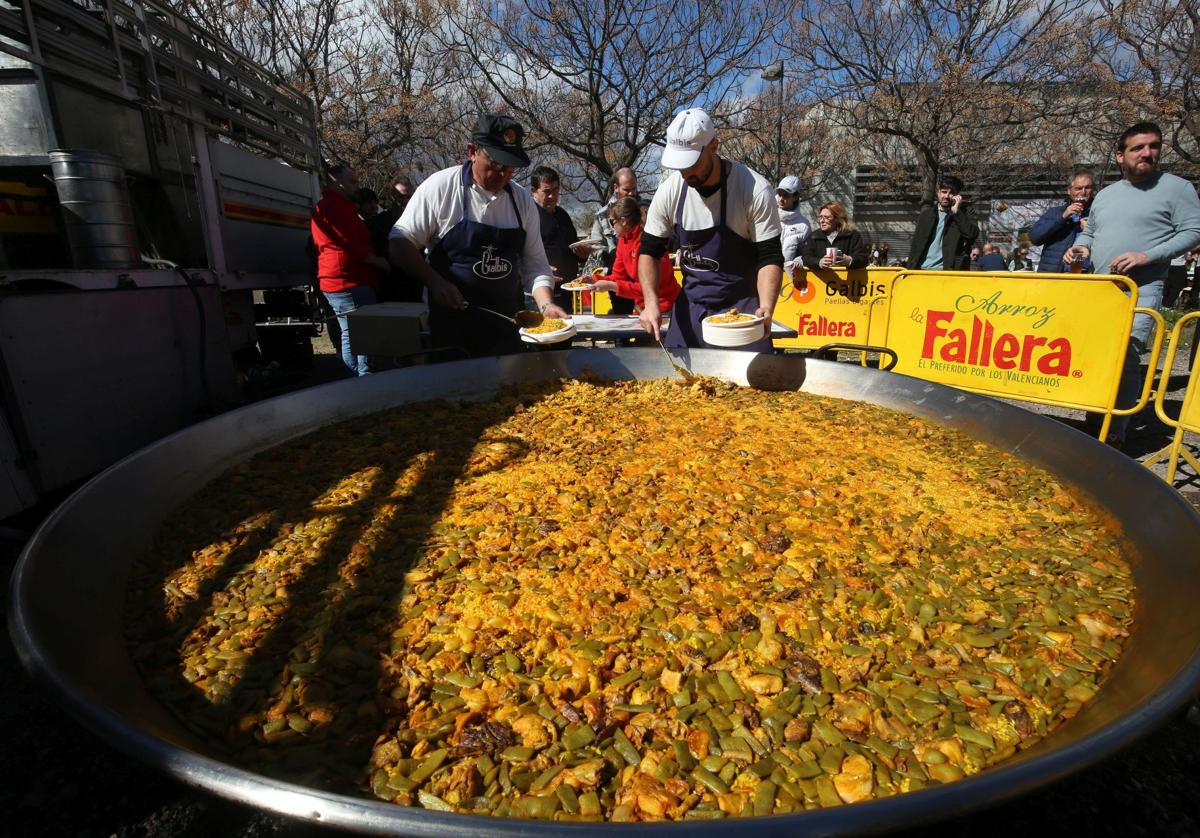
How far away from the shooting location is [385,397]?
10.3 ft

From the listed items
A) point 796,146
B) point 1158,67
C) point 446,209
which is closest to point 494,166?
point 446,209

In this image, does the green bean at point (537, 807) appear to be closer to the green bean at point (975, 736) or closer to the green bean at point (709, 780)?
the green bean at point (709, 780)

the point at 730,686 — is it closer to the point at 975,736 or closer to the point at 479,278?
the point at 975,736

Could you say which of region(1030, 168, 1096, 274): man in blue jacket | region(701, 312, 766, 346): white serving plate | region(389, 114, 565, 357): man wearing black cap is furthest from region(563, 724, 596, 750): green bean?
region(1030, 168, 1096, 274): man in blue jacket

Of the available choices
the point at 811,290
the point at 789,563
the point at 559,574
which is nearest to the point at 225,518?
the point at 559,574

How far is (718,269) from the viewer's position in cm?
372

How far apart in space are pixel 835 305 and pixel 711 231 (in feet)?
13.7

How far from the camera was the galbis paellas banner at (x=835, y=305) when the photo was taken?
674 cm

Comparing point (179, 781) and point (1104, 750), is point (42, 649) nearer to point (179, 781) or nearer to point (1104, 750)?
point (179, 781)

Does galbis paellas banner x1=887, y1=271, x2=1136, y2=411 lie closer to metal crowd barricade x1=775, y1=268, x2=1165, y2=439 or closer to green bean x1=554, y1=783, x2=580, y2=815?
metal crowd barricade x1=775, y1=268, x2=1165, y2=439

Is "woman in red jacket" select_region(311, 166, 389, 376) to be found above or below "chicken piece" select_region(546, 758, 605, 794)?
above

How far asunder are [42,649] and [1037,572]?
2347mm

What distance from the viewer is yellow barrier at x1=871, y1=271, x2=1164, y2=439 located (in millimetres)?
4742

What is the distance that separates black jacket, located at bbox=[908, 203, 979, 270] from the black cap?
5639mm
